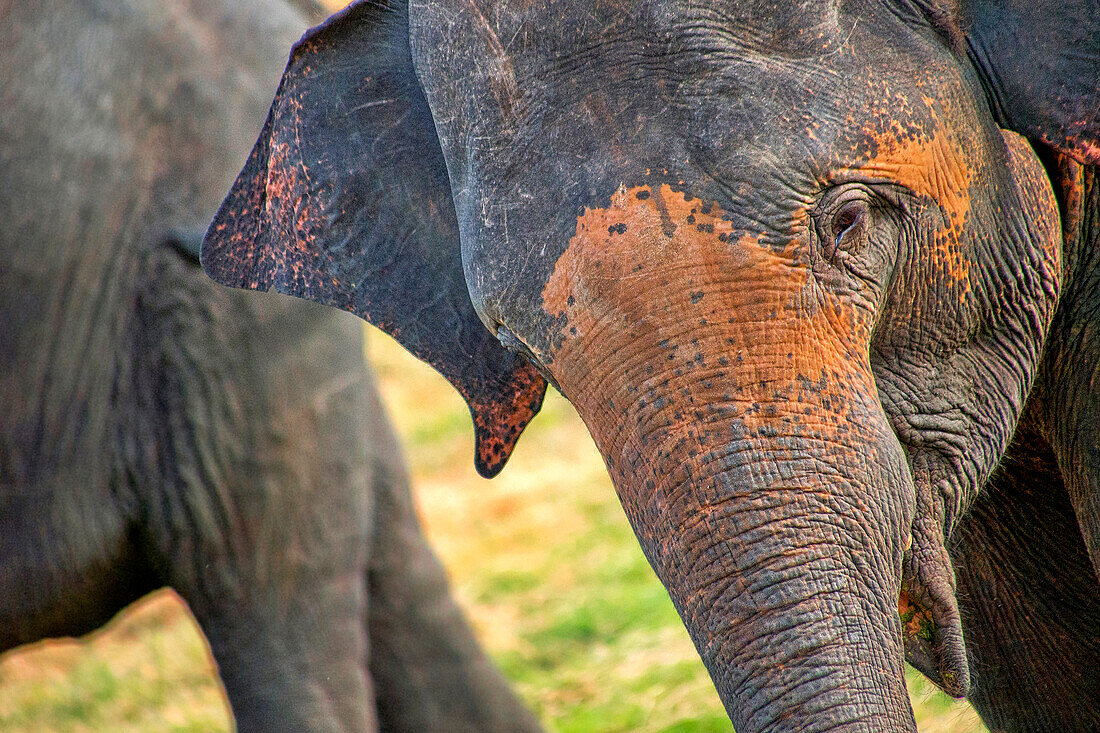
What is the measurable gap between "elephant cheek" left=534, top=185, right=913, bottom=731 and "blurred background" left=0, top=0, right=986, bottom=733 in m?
1.70

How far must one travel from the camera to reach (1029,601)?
2309 mm

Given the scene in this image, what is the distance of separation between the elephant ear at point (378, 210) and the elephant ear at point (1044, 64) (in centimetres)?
80

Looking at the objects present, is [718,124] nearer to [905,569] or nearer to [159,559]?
[905,569]

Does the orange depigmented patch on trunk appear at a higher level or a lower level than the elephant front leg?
higher

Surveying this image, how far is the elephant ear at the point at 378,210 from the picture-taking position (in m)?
2.01

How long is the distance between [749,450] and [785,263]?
233mm

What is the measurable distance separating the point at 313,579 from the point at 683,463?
1663 millimetres

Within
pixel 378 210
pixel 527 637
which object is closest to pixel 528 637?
pixel 527 637

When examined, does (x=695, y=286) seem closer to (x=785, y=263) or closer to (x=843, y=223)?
(x=785, y=263)

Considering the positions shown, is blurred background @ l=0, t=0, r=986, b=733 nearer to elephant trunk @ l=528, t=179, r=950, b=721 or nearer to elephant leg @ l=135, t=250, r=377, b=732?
elephant leg @ l=135, t=250, r=377, b=732

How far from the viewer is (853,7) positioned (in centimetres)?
168

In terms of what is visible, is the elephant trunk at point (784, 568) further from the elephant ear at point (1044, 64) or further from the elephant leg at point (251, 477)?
the elephant leg at point (251, 477)

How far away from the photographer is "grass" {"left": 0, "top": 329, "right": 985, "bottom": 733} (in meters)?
4.21

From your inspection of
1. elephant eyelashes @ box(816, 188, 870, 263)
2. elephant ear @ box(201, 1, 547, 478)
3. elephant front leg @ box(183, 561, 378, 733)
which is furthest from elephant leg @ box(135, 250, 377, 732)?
elephant eyelashes @ box(816, 188, 870, 263)
